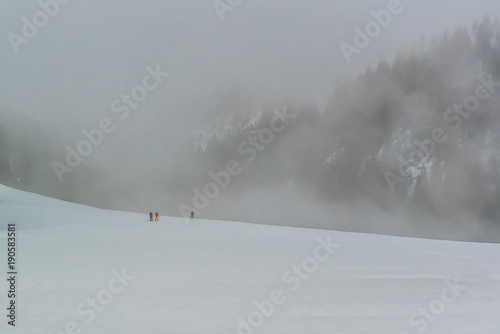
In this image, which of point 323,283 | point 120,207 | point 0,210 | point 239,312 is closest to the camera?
point 239,312

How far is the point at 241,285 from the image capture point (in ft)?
35.6

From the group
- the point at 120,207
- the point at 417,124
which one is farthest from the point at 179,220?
the point at 417,124

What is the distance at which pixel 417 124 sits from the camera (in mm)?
40062

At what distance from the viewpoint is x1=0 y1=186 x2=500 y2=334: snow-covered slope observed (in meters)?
7.86

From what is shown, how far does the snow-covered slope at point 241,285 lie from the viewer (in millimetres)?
7856

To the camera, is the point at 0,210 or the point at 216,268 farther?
the point at 0,210

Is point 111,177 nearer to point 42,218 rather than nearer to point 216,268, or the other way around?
point 42,218

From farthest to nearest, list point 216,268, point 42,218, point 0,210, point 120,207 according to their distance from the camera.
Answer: point 120,207, point 0,210, point 42,218, point 216,268

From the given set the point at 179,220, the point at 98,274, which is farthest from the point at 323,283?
Result: the point at 179,220

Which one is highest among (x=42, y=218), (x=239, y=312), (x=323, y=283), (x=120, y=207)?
(x=120, y=207)

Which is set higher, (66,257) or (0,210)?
(0,210)

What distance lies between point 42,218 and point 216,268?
1434cm

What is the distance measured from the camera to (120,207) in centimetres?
3778

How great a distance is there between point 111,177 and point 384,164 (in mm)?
22148
